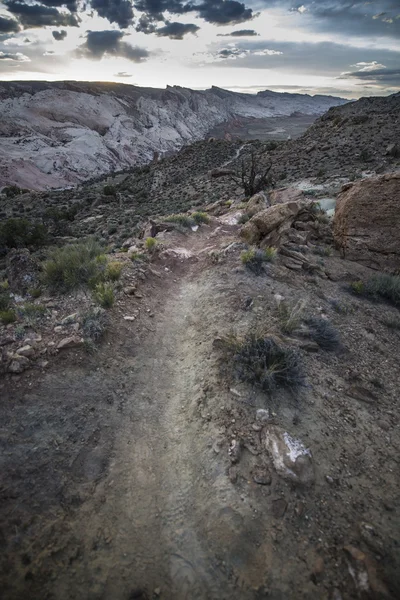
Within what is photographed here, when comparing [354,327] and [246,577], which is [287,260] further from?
[246,577]

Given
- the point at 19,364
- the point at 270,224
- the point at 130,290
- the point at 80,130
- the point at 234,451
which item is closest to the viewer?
the point at 234,451

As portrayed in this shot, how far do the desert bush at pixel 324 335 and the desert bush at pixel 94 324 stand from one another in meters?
4.04

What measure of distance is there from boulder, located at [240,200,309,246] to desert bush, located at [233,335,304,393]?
5192 mm

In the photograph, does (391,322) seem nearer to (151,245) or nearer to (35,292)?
(151,245)

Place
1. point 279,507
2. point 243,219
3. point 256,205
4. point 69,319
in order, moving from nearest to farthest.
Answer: point 279,507 < point 69,319 < point 243,219 < point 256,205

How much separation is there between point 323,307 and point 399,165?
60.3 ft

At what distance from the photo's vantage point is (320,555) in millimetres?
2943

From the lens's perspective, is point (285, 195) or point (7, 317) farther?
point (285, 195)

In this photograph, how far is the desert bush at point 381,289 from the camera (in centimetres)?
773

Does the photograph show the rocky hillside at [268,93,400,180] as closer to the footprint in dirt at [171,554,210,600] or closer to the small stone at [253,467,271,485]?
the small stone at [253,467,271,485]

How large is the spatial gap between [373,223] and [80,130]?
69648mm

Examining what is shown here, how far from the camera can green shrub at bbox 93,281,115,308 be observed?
6188 millimetres

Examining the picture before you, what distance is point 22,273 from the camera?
7559mm

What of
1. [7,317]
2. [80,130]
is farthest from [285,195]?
[80,130]
